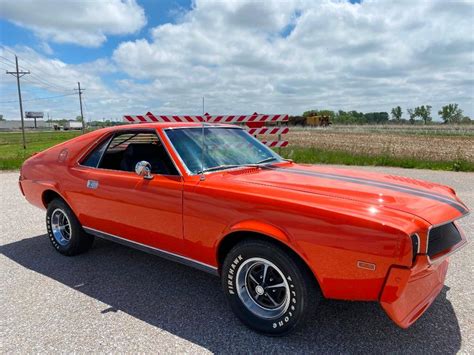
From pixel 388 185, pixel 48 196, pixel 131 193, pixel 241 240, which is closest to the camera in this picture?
pixel 241 240

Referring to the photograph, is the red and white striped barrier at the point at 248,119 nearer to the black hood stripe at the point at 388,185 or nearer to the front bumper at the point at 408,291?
the black hood stripe at the point at 388,185

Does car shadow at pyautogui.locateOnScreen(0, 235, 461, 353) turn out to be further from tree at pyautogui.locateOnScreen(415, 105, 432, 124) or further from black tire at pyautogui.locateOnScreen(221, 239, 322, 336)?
tree at pyautogui.locateOnScreen(415, 105, 432, 124)

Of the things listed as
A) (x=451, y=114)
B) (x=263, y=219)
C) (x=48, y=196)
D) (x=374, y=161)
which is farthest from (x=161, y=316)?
(x=451, y=114)

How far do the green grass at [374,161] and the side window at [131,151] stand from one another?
27.1 ft

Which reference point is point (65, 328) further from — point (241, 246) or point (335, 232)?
point (335, 232)

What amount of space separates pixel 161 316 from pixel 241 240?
970mm

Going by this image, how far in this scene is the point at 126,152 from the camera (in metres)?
4.06

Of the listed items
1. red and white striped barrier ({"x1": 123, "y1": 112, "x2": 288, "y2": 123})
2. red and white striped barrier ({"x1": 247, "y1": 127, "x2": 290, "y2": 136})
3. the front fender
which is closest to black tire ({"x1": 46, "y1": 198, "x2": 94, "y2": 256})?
the front fender

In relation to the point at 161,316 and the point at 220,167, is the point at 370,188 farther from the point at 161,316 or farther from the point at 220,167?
the point at 161,316


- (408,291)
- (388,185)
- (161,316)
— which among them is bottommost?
(161,316)

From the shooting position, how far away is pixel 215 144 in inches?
141

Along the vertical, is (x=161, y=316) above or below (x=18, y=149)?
above

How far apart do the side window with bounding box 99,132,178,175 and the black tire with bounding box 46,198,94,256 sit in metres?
0.85

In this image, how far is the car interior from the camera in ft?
12.2
